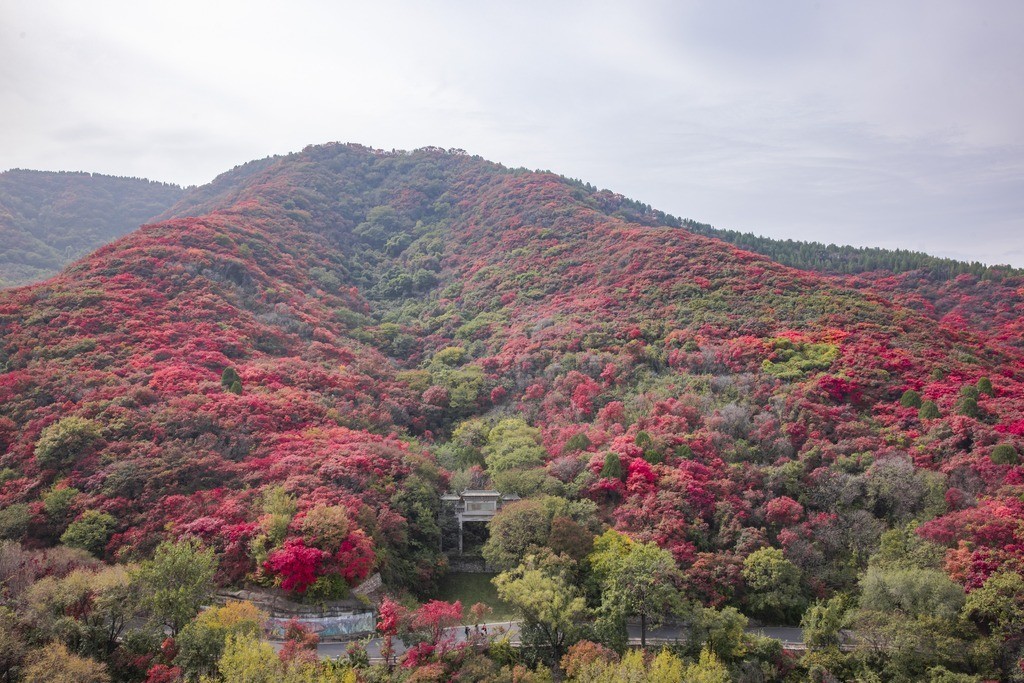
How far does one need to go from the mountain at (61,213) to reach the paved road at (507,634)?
74552mm

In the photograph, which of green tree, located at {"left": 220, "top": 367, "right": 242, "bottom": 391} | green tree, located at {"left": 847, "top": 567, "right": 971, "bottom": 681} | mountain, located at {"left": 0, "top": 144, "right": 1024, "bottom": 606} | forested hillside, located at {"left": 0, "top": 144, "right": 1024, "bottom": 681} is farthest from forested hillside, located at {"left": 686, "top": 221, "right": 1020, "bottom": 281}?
green tree, located at {"left": 220, "top": 367, "right": 242, "bottom": 391}

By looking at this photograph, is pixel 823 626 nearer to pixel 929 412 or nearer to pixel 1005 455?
pixel 1005 455

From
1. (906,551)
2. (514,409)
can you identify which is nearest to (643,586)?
(906,551)

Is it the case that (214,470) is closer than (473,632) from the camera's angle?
No

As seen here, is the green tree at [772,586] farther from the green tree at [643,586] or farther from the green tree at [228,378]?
the green tree at [228,378]

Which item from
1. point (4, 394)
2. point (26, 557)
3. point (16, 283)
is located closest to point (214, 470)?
point (26, 557)

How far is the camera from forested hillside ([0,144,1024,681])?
23219 mm

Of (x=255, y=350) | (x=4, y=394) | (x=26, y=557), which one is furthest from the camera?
(x=255, y=350)

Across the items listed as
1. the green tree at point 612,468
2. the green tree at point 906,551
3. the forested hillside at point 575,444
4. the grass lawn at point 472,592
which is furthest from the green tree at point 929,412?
the grass lawn at point 472,592

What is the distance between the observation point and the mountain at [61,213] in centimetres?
8756

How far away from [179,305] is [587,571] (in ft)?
121

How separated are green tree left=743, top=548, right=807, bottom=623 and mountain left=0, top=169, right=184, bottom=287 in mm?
85959

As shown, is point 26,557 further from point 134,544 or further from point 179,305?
point 179,305

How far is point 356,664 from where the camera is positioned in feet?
68.5
